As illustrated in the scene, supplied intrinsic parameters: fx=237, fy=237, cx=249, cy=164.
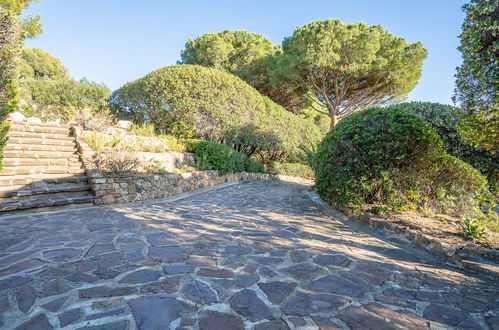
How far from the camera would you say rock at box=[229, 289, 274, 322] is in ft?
6.22

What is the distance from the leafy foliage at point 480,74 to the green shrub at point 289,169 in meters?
10.8

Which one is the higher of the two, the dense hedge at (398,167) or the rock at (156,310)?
the dense hedge at (398,167)

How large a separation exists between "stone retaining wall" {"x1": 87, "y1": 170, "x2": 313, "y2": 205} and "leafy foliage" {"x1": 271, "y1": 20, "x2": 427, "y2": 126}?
1008 cm

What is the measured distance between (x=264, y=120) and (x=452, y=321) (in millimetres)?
11722

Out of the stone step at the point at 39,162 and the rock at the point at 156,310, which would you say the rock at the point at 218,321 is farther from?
the stone step at the point at 39,162

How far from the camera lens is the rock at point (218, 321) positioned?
1.76m

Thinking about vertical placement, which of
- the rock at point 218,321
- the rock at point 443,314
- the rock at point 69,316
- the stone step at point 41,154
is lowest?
the rock at point 69,316

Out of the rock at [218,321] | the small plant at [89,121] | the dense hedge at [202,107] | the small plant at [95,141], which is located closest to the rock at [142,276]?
the rock at [218,321]

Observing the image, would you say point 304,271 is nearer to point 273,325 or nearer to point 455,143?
point 273,325

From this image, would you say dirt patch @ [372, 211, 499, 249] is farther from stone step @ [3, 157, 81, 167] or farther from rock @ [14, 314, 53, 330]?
stone step @ [3, 157, 81, 167]

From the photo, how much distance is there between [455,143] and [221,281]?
6.48 m

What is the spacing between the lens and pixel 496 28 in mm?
3039

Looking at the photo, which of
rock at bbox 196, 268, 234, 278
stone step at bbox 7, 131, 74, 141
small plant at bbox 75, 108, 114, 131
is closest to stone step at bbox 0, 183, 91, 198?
stone step at bbox 7, 131, 74, 141

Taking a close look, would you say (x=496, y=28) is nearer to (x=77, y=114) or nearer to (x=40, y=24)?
(x=77, y=114)
